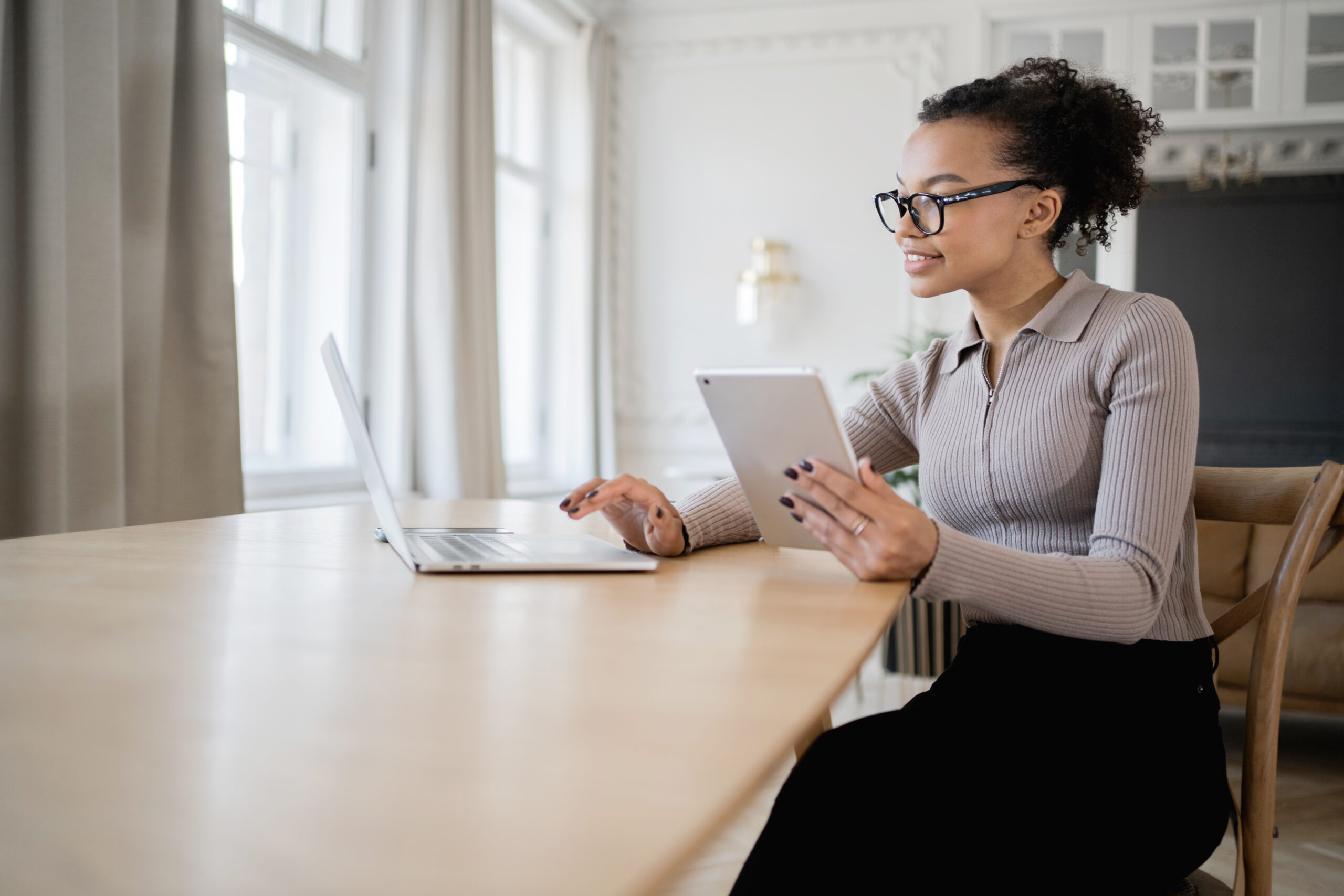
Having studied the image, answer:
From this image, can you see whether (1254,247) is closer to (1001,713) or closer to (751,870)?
(1001,713)

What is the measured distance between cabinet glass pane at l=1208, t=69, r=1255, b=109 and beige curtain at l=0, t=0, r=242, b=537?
3.98 m

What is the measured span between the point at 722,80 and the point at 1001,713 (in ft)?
14.5

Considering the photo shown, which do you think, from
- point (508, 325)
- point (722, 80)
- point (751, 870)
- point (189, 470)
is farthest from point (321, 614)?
point (722, 80)

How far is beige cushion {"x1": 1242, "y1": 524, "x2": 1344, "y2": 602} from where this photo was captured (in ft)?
9.20

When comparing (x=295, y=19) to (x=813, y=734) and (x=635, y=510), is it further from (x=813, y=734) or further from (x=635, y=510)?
(x=813, y=734)

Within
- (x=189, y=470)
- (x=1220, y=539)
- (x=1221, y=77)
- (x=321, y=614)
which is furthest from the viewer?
(x=1221, y=77)

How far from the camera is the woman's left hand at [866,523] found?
2.90 feet

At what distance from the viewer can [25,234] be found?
2008 millimetres

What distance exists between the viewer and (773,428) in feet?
3.09

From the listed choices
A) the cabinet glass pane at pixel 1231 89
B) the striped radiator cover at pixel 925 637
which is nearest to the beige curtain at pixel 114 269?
the striped radiator cover at pixel 925 637

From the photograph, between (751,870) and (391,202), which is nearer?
(751,870)

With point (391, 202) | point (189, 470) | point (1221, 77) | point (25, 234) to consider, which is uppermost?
point (1221, 77)

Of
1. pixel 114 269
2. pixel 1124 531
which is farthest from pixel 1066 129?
pixel 114 269

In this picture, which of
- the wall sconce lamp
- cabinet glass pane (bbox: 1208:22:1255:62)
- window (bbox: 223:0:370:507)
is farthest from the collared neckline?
cabinet glass pane (bbox: 1208:22:1255:62)
